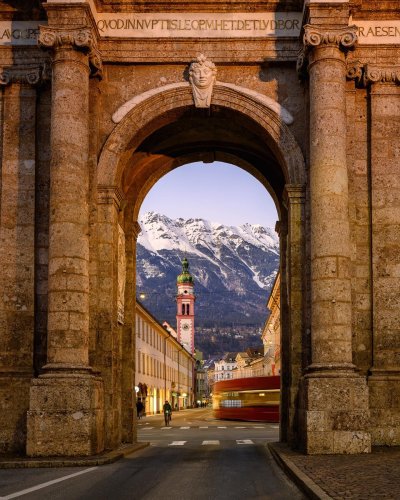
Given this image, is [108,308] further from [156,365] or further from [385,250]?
[156,365]

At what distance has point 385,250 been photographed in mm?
20469

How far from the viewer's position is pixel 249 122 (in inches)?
866

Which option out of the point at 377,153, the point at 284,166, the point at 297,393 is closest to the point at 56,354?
the point at 297,393

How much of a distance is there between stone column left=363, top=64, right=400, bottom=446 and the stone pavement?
934mm

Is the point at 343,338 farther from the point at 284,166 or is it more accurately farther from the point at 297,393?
the point at 284,166

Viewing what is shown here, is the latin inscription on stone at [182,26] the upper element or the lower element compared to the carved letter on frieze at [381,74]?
upper

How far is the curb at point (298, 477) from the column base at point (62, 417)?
382cm

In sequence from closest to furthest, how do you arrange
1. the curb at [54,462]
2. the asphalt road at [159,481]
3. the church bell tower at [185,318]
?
the asphalt road at [159,481], the curb at [54,462], the church bell tower at [185,318]

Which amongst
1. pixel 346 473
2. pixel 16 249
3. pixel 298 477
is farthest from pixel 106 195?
pixel 298 477

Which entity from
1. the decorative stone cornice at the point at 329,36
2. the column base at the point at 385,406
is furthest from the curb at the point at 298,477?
the decorative stone cornice at the point at 329,36

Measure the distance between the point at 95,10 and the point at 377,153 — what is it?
741 centimetres

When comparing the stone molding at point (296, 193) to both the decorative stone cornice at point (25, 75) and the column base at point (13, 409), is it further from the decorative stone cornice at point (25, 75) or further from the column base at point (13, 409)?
the column base at point (13, 409)

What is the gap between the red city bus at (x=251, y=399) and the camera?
53.2 meters

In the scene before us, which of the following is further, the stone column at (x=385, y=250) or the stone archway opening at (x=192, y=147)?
the stone archway opening at (x=192, y=147)
